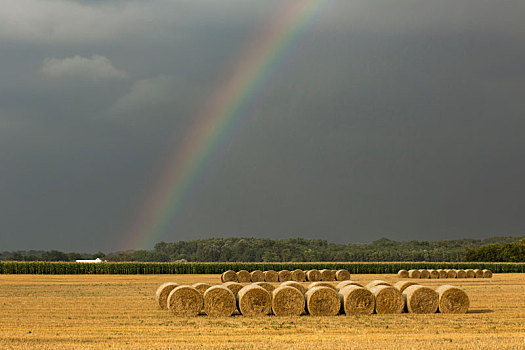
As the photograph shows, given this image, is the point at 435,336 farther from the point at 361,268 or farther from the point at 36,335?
the point at 361,268

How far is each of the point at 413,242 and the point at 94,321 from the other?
151045 mm

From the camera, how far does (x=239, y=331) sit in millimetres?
17562

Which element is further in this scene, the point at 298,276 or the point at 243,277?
the point at 298,276

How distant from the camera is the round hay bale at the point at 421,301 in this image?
2250 cm

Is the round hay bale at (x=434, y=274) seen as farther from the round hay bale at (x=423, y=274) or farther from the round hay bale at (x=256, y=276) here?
the round hay bale at (x=256, y=276)

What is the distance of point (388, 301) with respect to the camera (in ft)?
72.8

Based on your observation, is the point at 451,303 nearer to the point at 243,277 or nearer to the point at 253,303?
the point at 253,303

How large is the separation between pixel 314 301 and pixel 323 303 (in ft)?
1.01

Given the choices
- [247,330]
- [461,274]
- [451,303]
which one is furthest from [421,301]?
[461,274]

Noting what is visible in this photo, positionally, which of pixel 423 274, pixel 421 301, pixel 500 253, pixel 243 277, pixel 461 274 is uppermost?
pixel 500 253

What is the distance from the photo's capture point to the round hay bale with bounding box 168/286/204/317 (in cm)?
2206

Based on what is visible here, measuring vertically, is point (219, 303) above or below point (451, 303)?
above

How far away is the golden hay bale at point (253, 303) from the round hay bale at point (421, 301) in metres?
4.91

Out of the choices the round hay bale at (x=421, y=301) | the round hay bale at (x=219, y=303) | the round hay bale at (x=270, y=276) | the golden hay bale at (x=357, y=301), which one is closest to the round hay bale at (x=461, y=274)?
the round hay bale at (x=270, y=276)
